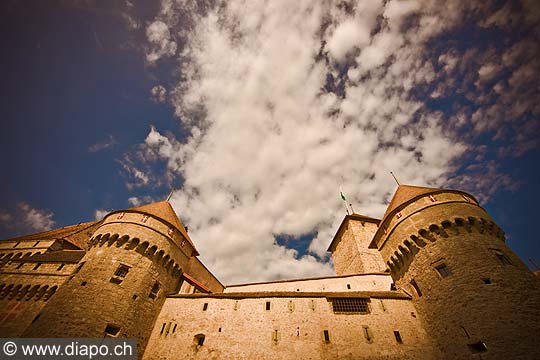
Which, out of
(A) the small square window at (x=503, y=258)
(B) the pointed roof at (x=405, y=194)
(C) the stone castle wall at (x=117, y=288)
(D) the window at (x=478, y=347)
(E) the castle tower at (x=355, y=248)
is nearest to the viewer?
(D) the window at (x=478, y=347)

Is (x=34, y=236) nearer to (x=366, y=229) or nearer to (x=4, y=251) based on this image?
(x=4, y=251)

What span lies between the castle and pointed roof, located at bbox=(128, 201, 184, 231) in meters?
0.20

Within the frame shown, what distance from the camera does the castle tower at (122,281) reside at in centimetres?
1310

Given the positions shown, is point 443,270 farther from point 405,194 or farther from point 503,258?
point 405,194

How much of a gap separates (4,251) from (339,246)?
3662 centimetres

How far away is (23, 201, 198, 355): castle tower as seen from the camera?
13102 millimetres

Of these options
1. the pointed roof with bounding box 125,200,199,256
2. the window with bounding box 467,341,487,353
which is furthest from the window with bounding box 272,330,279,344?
the pointed roof with bounding box 125,200,199,256

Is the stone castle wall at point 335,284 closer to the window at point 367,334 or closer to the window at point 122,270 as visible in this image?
the window at point 367,334

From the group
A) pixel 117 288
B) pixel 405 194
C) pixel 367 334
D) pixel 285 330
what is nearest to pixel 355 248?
pixel 405 194

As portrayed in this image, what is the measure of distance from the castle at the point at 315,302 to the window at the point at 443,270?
8 centimetres

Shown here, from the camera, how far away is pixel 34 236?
26031 millimetres

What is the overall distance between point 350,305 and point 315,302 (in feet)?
7.04

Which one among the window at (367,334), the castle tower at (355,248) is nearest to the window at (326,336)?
the window at (367,334)

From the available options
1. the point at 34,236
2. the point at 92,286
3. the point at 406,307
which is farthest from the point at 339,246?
the point at 34,236
